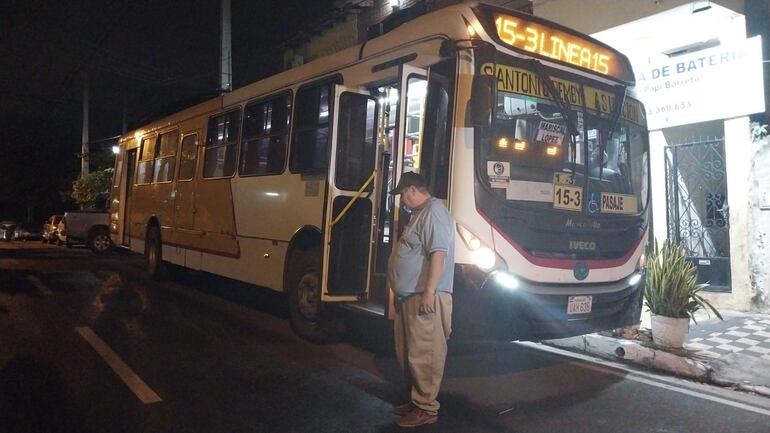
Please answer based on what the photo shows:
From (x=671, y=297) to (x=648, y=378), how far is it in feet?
4.58

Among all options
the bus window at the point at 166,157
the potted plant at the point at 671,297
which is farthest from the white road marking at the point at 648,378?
the bus window at the point at 166,157

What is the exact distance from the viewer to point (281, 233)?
→ 738 cm

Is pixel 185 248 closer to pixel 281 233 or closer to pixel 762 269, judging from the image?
pixel 281 233

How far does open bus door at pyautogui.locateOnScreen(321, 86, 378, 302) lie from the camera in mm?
6098

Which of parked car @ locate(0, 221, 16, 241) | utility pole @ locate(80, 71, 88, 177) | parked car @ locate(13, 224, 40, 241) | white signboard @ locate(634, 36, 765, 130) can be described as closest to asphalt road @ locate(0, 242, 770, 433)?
white signboard @ locate(634, 36, 765, 130)

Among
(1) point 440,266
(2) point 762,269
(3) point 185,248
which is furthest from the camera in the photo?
(3) point 185,248

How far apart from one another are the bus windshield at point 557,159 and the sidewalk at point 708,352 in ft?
5.34

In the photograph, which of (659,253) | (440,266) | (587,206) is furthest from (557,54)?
(659,253)

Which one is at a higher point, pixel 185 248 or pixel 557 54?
pixel 557 54

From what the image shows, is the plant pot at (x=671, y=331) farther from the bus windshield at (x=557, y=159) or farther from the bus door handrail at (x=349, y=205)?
the bus door handrail at (x=349, y=205)

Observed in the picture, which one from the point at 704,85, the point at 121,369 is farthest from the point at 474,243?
the point at 704,85

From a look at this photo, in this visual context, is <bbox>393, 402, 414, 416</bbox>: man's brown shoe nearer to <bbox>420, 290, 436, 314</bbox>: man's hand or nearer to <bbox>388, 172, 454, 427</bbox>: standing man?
<bbox>388, 172, 454, 427</bbox>: standing man

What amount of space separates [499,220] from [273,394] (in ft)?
7.75

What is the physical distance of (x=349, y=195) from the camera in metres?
6.27
